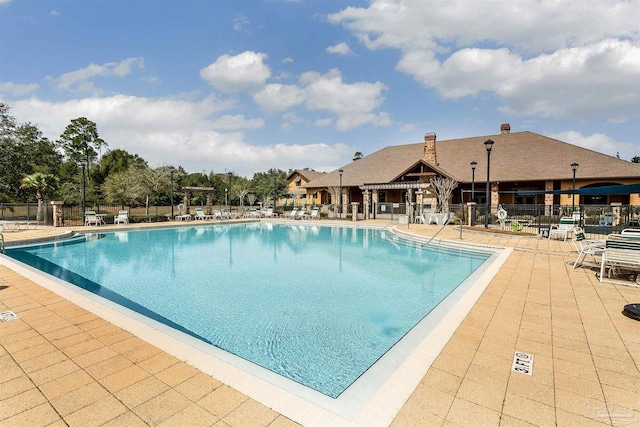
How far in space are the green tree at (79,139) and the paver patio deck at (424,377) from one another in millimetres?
48425

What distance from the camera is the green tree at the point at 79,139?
4247 cm

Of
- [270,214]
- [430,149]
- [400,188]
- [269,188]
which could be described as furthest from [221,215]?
[430,149]

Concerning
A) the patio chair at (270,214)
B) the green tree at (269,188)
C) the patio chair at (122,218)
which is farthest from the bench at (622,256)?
the green tree at (269,188)

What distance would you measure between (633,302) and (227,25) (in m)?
17.6

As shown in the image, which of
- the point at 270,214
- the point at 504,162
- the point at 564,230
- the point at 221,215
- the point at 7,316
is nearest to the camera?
the point at 7,316

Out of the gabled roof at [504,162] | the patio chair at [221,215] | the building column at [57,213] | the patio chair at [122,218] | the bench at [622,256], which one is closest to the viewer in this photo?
the bench at [622,256]

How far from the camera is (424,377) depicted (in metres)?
2.68

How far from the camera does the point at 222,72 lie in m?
18.8

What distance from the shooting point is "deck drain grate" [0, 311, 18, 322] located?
13.1ft

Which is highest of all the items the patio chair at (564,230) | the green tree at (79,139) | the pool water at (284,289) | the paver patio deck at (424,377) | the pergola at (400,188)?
the green tree at (79,139)

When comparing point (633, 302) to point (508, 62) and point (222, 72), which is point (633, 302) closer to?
point (508, 62)

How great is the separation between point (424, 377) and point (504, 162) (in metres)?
25.5

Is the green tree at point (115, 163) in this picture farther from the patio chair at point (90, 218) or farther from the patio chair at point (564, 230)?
the patio chair at point (564, 230)

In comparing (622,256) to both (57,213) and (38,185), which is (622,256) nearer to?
(57,213)
